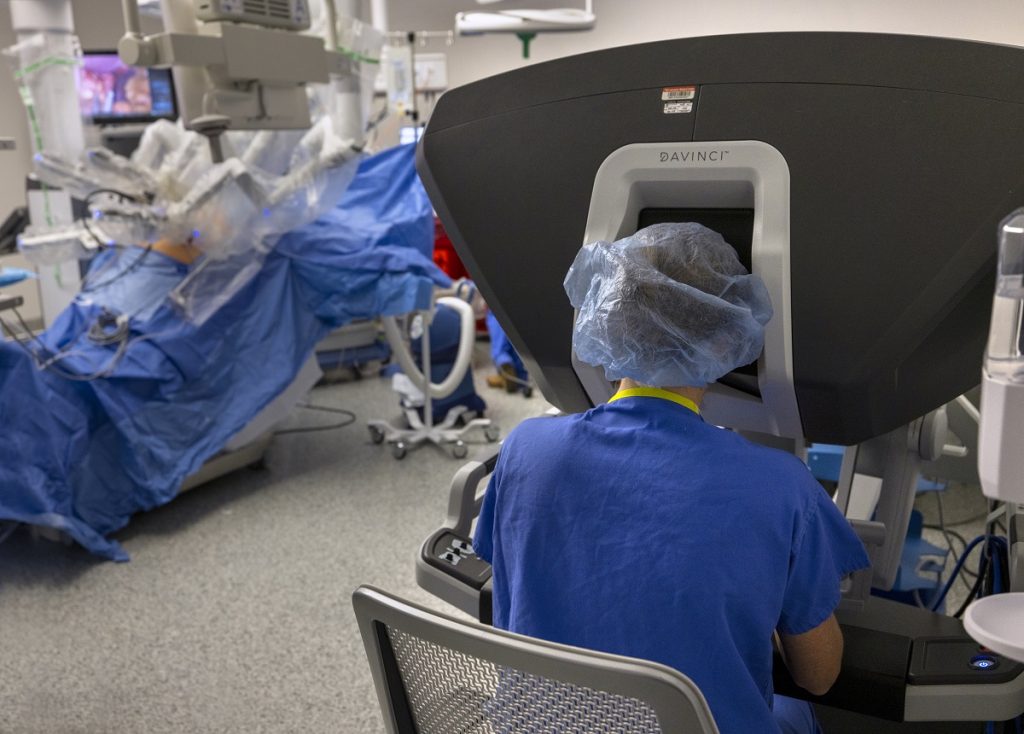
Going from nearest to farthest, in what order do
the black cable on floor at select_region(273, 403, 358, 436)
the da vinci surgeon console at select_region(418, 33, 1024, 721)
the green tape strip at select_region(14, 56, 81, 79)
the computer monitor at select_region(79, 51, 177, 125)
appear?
1. the da vinci surgeon console at select_region(418, 33, 1024, 721)
2. the green tape strip at select_region(14, 56, 81, 79)
3. the black cable on floor at select_region(273, 403, 358, 436)
4. the computer monitor at select_region(79, 51, 177, 125)

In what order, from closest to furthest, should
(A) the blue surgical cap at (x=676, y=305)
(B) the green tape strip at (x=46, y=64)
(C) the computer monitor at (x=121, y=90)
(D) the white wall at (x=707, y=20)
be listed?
(A) the blue surgical cap at (x=676, y=305) → (B) the green tape strip at (x=46, y=64) → (D) the white wall at (x=707, y=20) → (C) the computer monitor at (x=121, y=90)

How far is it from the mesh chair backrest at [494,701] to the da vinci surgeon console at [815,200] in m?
0.30

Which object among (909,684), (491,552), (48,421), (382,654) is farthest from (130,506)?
(909,684)

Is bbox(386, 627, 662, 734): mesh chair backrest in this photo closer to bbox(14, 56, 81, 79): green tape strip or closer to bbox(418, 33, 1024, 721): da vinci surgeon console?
bbox(418, 33, 1024, 721): da vinci surgeon console

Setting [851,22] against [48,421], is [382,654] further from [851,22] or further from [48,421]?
[851,22]

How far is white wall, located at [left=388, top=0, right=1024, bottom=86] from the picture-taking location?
3.22 m

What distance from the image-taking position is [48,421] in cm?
274

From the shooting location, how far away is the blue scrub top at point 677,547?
0.95 meters

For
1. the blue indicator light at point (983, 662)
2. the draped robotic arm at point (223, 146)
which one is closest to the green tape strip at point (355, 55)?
the draped robotic arm at point (223, 146)

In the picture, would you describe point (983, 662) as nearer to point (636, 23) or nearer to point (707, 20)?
point (707, 20)

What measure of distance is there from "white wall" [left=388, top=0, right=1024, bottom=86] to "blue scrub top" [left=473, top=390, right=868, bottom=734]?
137 cm

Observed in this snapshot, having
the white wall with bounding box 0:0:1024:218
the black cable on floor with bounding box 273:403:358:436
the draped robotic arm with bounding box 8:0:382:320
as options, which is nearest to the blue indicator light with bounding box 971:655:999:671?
the white wall with bounding box 0:0:1024:218

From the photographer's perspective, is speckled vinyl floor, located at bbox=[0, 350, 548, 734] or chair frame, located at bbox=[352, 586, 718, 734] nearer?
chair frame, located at bbox=[352, 586, 718, 734]

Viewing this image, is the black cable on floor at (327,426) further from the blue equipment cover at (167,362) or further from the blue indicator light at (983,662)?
the blue indicator light at (983,662)
